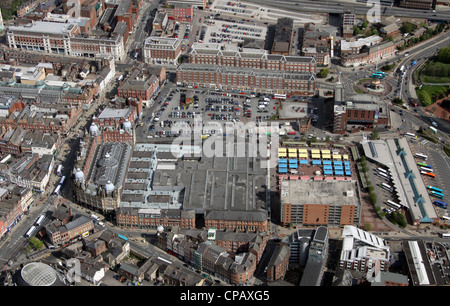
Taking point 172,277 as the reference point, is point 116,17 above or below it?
above

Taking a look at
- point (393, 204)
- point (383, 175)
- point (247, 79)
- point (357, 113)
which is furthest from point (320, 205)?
point (247, 79)

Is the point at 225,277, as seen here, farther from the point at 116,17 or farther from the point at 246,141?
the point at 116,17

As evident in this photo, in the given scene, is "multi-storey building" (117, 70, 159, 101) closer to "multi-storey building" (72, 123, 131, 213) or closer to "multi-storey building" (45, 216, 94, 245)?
"multi-storey building" (72, 123, 131, 213)

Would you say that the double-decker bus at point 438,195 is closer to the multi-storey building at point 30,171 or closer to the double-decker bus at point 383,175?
the double-decker bus at point 383,175

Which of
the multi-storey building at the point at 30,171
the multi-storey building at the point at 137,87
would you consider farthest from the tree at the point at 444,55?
the multi-storey building at the point at 30,171

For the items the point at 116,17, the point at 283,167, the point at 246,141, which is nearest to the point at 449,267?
the point at 283,167

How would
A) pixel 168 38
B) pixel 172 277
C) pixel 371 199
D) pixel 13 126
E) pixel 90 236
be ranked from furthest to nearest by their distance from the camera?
pixel 168 38 < pixel 13 126 < pixel 371 199 < pixel 90 236 < pixel 172 277
